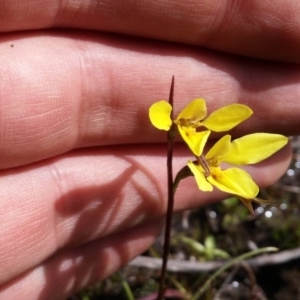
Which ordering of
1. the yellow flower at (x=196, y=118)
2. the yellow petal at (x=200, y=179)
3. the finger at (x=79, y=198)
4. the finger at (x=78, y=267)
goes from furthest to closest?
the finger at (x=78, y=267), the finger at (x=79, y=198), the yellow flower at (x=196, y=118), the yellow petal at (x=200, y=179)

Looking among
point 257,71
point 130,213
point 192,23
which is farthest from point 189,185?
point 192,23

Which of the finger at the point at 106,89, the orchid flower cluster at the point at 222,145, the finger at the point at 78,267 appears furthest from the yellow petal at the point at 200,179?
the finger at the point at 78,267

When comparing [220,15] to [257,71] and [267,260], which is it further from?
[267,260]

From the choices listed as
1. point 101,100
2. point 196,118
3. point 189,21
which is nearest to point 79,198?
point 101,100

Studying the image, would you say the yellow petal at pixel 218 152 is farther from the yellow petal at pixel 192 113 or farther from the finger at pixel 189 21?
the finger at pixel 189 21

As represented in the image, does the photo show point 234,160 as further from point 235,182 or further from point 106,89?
point 106,89

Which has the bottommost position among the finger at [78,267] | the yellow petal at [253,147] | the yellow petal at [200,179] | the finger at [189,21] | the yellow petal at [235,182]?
the finger at [78,267]

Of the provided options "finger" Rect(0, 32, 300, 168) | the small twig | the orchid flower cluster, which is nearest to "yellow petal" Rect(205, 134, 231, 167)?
the orchid flower cluster

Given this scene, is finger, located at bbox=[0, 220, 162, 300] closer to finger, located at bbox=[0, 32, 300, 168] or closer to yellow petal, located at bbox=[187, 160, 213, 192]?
finger, located at bbox=[0, 32, 300, 168]
